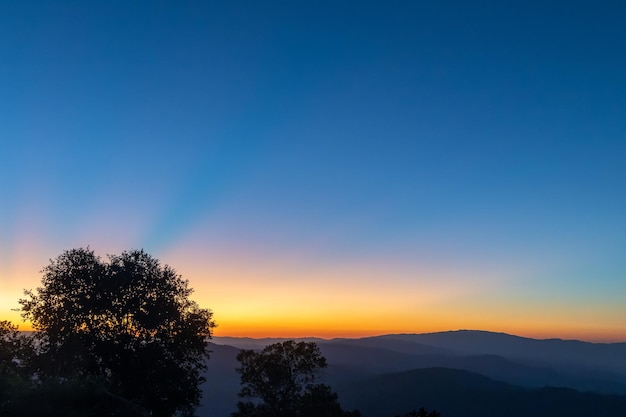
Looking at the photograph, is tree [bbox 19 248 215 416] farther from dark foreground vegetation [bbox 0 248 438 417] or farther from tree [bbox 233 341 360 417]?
tree [bbox 233 341 360 417]

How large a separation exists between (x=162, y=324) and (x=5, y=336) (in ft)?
37.1

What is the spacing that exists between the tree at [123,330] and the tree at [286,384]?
39.4 ft

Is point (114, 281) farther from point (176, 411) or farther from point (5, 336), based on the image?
point (176, 411)

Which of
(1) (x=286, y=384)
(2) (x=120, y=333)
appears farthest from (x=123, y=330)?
(1) (x=286, y=384)

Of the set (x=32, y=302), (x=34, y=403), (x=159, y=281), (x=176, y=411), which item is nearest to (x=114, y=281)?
(x=159, y=281)

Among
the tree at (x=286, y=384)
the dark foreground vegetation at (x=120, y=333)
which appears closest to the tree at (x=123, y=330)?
the dark foreground vegetation at (x=120, y=333)

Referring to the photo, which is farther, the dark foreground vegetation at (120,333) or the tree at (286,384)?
the tree at (286,384)

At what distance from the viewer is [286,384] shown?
4734 cm

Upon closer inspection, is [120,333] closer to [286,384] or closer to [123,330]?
[123,330]

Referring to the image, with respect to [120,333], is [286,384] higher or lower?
lower

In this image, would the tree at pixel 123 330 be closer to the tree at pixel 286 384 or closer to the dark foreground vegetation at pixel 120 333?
the dark foreground vegetation at pixel 120 333

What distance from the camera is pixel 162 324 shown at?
116 ft

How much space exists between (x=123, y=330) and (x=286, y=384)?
19.8 m

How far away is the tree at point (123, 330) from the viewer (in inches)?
1287
